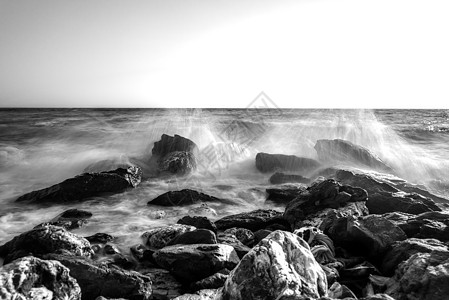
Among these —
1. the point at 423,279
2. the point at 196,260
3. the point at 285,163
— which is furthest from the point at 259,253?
the point at 285,163

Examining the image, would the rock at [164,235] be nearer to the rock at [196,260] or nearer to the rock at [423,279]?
the rock at [196,260]

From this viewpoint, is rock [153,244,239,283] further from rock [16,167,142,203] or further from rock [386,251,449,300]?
rock [16,167,142,203]

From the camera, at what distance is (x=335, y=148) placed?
11.0 metres

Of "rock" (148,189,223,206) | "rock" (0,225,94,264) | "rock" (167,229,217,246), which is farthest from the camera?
"rock" (148,189,223,206)

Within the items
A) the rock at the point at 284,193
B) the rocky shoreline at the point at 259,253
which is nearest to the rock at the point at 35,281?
the rocky shoreline at the point at 259,253

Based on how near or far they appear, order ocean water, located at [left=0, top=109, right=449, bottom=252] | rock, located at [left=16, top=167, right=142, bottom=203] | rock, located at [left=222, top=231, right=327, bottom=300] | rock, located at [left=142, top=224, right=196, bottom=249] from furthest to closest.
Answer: rock, located at [left=16, top=167, right=142, bottom=203] < ocean water, located at [left=0, top=109, right=449, bottom=252] < rock, located at [left=142, top=224, right=196, bottom=249] < rock, located at [left=222, top=231, right=327, bottom=300]

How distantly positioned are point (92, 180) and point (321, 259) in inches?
240

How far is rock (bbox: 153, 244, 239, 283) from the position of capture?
11.4 feet

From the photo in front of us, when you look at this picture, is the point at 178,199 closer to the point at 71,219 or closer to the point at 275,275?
the point at 71,219

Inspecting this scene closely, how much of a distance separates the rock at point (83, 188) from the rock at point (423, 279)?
6677 mm

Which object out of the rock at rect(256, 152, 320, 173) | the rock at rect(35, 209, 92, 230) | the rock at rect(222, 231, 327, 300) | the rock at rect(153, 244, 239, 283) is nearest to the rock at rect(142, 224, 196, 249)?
the rock at rect(153, 244, 239, 283)

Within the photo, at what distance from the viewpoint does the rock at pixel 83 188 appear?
711 centimetres

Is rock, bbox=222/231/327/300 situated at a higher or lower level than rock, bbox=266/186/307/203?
higher

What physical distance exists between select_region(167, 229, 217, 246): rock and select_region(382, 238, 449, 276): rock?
2084mm
